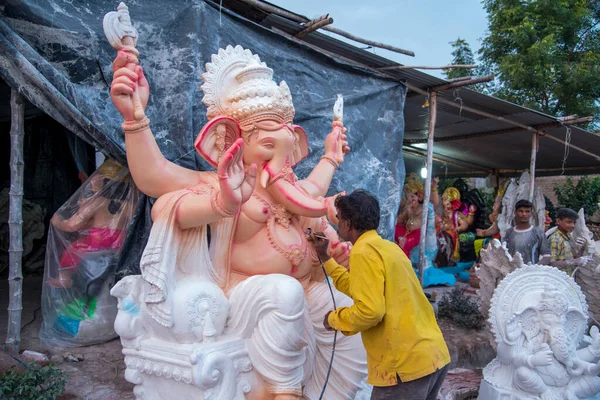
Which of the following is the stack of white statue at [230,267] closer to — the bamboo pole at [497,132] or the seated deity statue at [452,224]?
the bamboo pole at [497,132]

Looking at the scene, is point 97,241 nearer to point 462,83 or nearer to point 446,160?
point 462,83

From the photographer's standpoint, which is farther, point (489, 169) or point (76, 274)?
point (489, 169)

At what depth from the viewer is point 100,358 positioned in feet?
11.1

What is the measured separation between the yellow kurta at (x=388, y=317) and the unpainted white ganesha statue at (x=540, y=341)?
1009 mm

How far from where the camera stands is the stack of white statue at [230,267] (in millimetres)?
2133

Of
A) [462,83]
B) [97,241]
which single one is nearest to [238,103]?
[97,241]

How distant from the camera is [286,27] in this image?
4.08 metres

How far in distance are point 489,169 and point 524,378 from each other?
9.07 meters

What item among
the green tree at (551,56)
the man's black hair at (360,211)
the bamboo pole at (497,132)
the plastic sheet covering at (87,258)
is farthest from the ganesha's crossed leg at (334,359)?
the green tree at (551,56)

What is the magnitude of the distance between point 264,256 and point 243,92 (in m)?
0.82

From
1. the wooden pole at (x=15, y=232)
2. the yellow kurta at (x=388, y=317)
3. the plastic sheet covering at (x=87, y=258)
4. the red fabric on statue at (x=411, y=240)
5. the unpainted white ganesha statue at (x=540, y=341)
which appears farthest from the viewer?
the red fabric on statue at (x=411, y=240)

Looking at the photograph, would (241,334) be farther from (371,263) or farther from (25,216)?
(25,216)

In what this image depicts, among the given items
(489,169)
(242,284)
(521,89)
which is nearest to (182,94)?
(242,284)

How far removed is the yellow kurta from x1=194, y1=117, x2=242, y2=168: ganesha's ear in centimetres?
88
